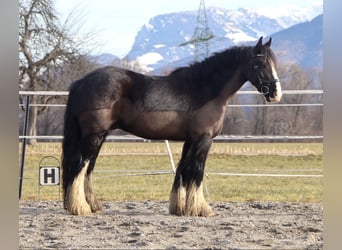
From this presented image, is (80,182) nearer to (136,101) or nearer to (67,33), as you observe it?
(136,101)

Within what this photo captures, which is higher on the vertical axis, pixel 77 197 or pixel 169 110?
pixel 169 110

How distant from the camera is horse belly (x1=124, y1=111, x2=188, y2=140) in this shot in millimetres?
5824

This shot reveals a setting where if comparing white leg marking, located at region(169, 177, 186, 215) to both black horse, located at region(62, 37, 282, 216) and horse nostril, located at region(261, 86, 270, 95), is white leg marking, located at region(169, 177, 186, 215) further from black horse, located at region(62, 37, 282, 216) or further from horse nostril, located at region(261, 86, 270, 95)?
horse nostril, located at region(261, 86, 270, 95)

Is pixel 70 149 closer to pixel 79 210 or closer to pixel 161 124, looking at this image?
pixel 79 210

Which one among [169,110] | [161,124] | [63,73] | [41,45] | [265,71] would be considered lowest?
[161,124]

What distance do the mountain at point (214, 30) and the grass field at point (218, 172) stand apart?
207cm

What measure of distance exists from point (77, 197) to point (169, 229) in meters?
1.15

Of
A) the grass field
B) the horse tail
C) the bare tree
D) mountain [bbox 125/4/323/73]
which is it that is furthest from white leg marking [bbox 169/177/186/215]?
the bare tree

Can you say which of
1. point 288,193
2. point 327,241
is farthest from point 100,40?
point 327,241

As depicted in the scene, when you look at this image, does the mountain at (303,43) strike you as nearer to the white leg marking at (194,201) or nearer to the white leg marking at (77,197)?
the white leg marking at (194,201)

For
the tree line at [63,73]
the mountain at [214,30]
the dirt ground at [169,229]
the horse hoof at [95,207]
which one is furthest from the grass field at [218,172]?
the mountain at [214,30]

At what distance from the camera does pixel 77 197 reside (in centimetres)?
570

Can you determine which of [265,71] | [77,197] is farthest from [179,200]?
[265,71]

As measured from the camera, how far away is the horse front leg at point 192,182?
570cm
